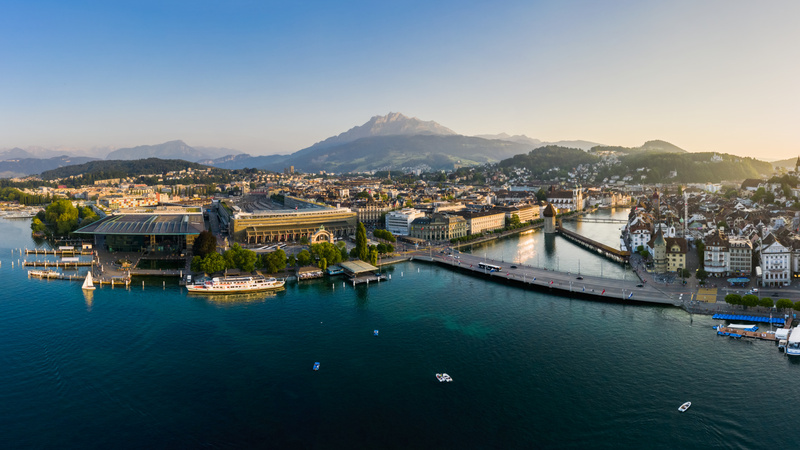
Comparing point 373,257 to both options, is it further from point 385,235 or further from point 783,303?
point 783,303

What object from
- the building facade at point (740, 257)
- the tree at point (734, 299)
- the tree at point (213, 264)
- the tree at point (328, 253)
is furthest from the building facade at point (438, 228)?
the tree at point (734, 299)

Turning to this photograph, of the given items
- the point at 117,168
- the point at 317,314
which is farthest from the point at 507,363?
the point at 117,168

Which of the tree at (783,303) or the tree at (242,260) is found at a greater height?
the tree at (242,260)

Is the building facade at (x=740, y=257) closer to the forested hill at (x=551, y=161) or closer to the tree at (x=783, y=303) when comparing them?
the tree at (x=783, y=303)

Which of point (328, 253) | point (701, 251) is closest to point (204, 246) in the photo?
point (328, 253)

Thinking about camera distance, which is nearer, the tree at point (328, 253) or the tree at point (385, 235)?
the tree at point (328, 253)

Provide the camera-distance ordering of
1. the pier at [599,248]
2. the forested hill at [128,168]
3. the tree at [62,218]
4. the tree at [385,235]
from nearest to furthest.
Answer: the pier at [599,248] → the tree at [385,235] → the tree at [62,218] → the forested hill at [128,168]
